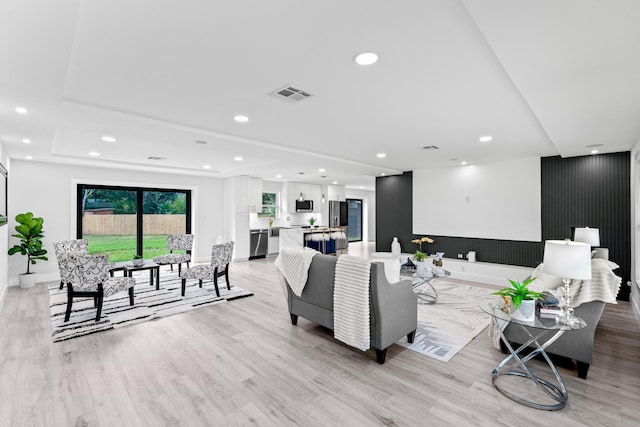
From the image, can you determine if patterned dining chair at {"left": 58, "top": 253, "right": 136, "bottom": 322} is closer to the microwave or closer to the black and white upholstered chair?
the black and white upholstered chair

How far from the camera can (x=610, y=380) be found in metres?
2.55

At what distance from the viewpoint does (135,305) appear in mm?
4473

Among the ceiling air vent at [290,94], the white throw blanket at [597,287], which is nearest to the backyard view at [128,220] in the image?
the ceiling air vent at [290,94]

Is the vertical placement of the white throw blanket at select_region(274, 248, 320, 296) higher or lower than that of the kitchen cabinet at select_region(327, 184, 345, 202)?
lower

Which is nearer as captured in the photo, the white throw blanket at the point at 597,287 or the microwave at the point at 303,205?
the white throw blanket at the point at 597,287

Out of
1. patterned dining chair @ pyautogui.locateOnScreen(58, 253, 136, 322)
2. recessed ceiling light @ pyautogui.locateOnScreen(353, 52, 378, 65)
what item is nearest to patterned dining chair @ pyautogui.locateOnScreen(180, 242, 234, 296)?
patterned dining chair @ pyautogui.locateOnScreen(58, 253, 136, 322)

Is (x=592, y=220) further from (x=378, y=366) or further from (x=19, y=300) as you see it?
(x=19, y=300)

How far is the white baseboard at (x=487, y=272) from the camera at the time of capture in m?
5.79

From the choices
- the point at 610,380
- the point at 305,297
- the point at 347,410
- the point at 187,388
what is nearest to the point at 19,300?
the point at 187,388

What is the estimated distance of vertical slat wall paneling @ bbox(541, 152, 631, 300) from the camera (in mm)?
4934

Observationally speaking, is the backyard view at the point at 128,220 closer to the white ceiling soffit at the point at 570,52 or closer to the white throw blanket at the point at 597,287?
the white throw blanket at the point at 597,287

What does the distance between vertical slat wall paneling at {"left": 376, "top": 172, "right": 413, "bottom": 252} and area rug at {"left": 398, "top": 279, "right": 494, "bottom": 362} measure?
101 inches

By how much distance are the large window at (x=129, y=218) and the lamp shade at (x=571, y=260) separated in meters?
8.16

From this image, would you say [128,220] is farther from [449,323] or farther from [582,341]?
[582,341]
